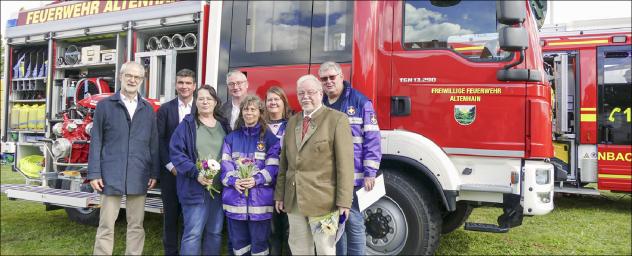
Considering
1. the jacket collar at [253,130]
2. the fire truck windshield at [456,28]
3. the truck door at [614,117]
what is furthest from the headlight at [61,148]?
the truck door at [614,117]

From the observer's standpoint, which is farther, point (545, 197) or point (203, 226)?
point (545, 197)

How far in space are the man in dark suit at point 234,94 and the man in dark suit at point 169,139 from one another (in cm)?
30

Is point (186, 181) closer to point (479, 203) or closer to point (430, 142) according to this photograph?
point (430, 142)

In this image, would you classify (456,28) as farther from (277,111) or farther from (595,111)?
(595,111)

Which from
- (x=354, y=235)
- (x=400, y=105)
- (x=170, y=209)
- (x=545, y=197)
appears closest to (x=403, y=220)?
(x=354, y=235)

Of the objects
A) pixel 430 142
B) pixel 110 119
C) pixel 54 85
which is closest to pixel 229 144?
pixel 110 119

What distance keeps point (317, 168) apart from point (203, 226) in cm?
114

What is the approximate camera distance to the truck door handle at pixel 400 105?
401cm

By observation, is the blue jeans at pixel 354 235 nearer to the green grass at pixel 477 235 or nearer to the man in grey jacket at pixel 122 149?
the man in grey jacket at pixel 122 149

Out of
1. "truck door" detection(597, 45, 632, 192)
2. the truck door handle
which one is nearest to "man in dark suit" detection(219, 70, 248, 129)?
the truck door handle

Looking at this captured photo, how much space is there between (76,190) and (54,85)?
1.67 metres

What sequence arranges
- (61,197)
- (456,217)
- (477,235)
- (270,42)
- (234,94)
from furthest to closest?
(477,235) < (456,217) < (61,197) < (270,42) < (234,94)

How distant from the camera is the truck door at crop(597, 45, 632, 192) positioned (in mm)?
7312

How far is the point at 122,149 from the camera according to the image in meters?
3.51
